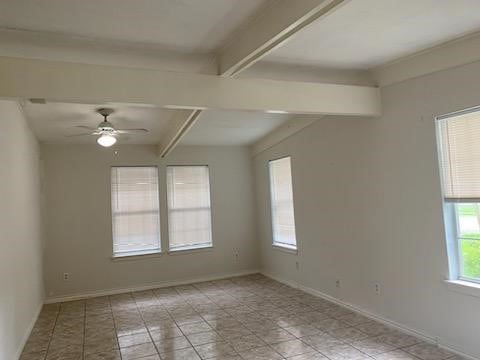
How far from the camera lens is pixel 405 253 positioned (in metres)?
3.93

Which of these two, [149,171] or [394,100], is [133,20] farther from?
[149,171]

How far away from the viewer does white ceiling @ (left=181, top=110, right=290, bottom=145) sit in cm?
537

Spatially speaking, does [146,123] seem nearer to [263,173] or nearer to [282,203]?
[263,173]

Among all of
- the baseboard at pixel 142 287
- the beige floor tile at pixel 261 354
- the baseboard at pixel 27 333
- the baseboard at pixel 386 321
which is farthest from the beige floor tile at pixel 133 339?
the baseboard at pixel 386 321

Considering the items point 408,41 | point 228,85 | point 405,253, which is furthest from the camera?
point 405,253

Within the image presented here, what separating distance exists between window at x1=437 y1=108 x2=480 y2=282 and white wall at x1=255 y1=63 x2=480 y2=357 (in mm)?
82

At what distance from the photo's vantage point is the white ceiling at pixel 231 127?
5.37m

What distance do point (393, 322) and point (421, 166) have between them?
1.78 metres

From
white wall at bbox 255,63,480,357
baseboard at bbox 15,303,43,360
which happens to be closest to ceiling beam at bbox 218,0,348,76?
white wall at bbox 255,63,480,357

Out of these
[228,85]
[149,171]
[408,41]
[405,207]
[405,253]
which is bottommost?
→ [405,253]

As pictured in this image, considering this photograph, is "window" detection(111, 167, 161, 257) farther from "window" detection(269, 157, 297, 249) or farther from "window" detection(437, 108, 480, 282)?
"window" detection(437, 108, 480, 282)

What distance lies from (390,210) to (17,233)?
4.13 metres

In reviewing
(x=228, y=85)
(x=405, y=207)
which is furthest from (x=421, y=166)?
(x=228, y=85)

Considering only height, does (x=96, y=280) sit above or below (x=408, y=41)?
below
